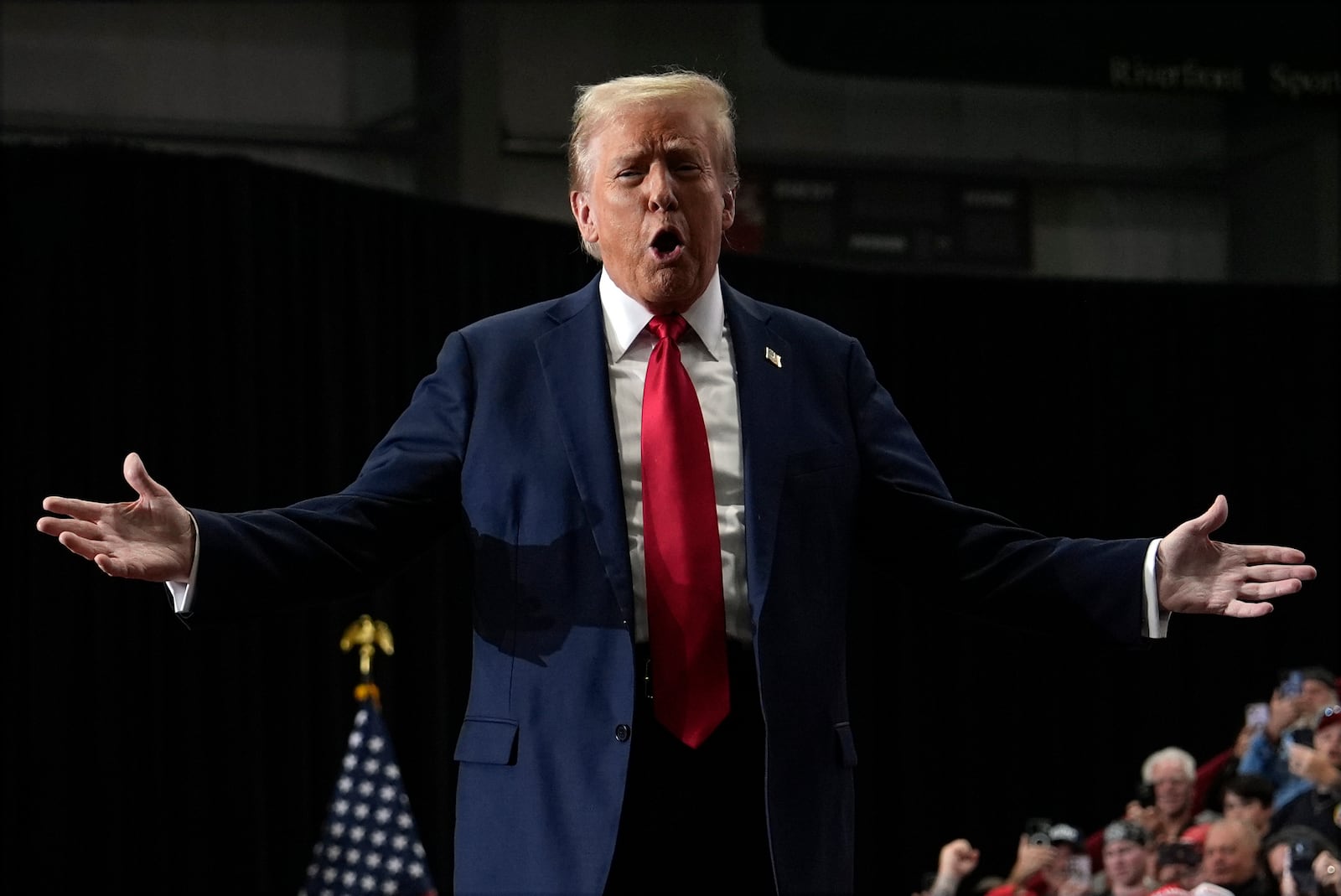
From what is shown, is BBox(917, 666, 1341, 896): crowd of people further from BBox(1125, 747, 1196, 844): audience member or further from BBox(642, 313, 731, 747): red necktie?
BBox(642, 313, 731, 747): red necktie

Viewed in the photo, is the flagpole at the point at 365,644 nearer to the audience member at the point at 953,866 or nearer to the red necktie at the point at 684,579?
the audience member at the point at 953,866

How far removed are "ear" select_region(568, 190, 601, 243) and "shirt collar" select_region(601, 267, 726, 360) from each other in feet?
0.23

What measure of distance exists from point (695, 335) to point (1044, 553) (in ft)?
A: 1.50

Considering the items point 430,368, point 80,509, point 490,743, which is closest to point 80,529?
point 80,509

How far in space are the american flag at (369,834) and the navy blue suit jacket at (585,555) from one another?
162 inches

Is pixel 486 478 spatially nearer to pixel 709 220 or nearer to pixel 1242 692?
pixel 709 220

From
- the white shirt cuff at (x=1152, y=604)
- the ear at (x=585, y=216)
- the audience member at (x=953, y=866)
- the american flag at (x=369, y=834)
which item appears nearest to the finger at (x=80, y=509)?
the ear at (x=585, y=216)

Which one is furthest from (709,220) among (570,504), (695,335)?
(570,504)

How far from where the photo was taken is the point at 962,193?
28.5ft

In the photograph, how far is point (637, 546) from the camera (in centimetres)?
186

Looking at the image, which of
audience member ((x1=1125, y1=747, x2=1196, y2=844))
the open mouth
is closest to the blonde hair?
the open mouth

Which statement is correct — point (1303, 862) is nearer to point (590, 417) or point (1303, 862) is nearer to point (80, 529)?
point (590, 417)

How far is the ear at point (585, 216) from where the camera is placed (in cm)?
204

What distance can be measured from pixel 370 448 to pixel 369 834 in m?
1.49
